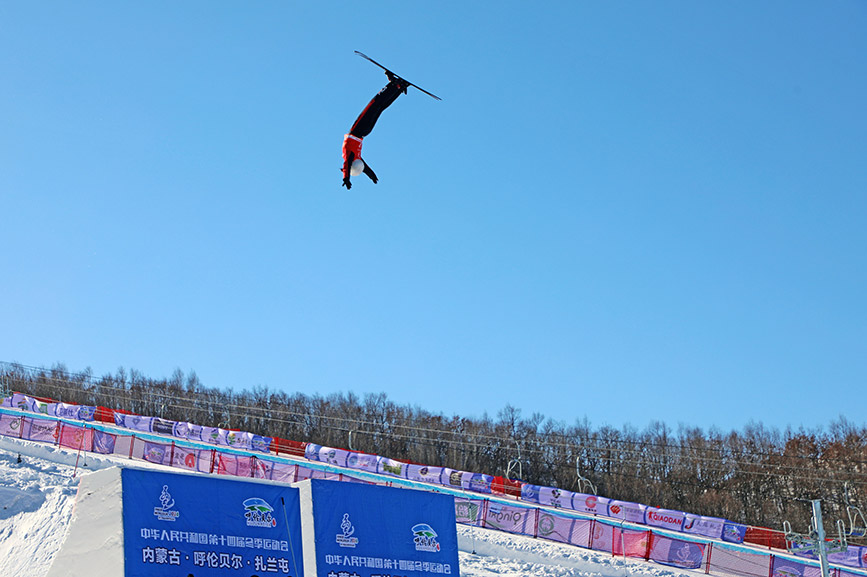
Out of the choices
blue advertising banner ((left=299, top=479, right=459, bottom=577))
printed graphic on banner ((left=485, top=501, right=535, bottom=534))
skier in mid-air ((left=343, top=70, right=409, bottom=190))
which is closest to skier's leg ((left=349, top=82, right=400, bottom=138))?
skier in mid-air ((left=343, top=70, right=409, bottom=190))

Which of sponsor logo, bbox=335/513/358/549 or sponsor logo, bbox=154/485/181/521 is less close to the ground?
sponsor logo, bbox=154/485/181/521

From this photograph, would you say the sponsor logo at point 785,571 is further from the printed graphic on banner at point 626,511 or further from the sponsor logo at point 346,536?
the sponsor logo at point 346,536

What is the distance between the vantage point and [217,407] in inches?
3423

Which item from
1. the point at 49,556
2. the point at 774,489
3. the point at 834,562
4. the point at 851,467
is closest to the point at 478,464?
the point at 774,489

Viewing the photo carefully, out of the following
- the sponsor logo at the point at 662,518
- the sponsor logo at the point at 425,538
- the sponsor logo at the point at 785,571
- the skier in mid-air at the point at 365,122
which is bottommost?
the sponsor logo at the point at 785,571

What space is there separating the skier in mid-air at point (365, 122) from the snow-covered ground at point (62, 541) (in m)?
12.2

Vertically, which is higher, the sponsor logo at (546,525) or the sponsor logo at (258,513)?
the sponsor logo at (258,513)

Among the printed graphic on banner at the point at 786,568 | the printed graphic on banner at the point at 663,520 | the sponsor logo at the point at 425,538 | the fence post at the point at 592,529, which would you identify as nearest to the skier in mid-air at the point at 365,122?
the sponsor logo at the point at 425,538

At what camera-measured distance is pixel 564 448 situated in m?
76.7

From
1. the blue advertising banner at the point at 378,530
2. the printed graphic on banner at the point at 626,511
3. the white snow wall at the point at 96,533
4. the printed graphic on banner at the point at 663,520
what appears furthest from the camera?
the printed graphic on banner at the point at 626,511

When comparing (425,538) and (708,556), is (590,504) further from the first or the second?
(425,538)

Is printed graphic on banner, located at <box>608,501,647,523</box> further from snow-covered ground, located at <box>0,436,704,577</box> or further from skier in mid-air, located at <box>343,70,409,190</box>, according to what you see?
skier in mid-air, located at <box>343,70,409,190</box>

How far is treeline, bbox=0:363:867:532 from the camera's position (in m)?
64.5

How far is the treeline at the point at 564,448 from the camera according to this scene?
64.5 metres
